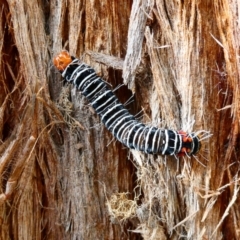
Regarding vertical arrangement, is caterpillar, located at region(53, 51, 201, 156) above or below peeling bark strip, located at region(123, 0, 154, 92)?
below

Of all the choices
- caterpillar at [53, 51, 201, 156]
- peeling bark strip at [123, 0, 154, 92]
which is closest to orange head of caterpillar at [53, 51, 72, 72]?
caterpillar at [53, 51, 201, 156]

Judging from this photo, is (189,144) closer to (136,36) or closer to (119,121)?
(119,121)

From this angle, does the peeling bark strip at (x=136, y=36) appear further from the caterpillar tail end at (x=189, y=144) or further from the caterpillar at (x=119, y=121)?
the caterpillar tail end at (x=189, y=144)

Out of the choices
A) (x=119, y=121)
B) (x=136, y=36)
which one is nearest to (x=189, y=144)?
(x=119, y=121)

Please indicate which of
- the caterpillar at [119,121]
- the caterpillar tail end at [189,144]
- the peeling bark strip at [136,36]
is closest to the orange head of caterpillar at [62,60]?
the caterpillar at [119,121]

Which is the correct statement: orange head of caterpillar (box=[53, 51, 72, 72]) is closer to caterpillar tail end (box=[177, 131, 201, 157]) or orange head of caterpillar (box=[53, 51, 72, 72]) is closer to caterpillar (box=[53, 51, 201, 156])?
caterpillar (box=[53, 51, 201, 156])

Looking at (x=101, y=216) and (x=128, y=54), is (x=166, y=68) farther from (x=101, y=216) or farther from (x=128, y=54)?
(x=101, y=216)
